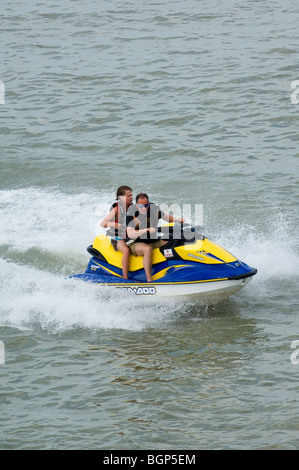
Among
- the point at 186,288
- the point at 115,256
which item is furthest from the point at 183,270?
the point at 115,256

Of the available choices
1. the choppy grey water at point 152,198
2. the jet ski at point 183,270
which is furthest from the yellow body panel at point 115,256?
the choppy grey water at point 152,198

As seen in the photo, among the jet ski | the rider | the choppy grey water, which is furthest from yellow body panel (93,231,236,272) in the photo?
the choppy grey water

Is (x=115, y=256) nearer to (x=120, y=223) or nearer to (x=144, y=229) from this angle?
(x=120, y=223)

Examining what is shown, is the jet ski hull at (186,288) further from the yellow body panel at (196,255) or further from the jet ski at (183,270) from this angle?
the yellow body panel at (196,255)

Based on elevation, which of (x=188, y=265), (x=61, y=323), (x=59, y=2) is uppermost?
(x=59, y=2)

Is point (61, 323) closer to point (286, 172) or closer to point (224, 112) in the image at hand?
point (286, 172)

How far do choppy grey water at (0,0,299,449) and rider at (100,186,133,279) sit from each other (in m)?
0.68

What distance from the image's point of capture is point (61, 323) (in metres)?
10.1

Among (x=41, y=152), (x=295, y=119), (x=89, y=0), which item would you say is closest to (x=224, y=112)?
(x=295, y=119)

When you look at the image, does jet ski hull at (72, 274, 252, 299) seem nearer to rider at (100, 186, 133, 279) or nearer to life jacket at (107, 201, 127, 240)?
rider at (100, 186, 133, 279)

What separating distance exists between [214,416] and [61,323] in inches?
122

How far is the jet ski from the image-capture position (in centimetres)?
987

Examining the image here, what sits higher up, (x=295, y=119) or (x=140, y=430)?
(x=295, y=119)

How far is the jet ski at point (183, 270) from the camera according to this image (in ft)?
32.4
